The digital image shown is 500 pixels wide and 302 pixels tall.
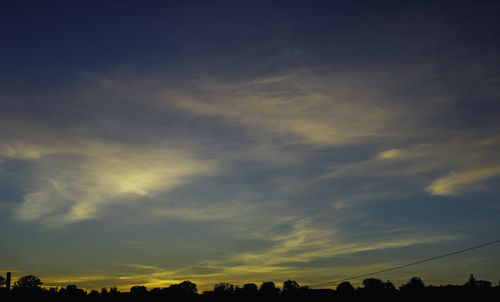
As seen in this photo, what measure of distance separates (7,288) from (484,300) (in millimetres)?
82790

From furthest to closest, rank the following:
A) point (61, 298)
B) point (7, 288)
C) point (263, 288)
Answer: point (263, 288) → point (61, 298) → point (7, 288)

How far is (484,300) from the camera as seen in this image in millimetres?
76938

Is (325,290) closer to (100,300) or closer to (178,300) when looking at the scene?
(178,300)

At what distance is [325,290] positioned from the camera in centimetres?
14188

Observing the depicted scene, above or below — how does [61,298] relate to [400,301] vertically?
above

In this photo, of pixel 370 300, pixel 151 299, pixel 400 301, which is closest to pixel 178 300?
pixel 151 299

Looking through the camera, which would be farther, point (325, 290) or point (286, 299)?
point (325, 290)

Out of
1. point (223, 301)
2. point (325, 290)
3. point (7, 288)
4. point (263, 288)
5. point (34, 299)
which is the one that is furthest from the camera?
point (263, 288)

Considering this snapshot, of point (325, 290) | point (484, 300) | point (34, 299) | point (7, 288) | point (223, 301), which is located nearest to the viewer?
point (7, 288)

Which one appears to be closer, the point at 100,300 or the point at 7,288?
the point at 7,288

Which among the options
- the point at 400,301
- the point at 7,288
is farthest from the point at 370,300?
the point at 7,288

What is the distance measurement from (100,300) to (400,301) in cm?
8036

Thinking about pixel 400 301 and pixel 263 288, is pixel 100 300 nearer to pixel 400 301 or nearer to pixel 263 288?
pixel 400 301

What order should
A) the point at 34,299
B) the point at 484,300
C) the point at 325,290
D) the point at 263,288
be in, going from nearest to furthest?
1. the point at 484,300
2. the point at 34,299
3. the point at 325,290
4. the point at 263,288
